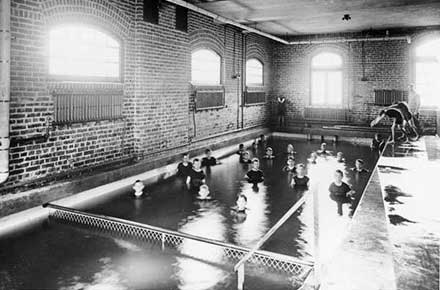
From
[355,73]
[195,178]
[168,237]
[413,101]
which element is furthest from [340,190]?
[355,73]

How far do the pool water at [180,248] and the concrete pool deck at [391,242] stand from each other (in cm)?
44

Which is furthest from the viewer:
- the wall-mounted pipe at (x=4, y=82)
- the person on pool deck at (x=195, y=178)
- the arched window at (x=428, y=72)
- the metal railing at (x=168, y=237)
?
the arched window at (x=428, y=72)

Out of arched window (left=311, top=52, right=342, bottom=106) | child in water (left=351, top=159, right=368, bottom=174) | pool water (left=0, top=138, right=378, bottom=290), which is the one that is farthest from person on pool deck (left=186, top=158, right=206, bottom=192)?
arched window (left=311, top=52, right=342, bottom=106)

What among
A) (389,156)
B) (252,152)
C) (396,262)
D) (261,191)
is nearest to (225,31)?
(252,152)

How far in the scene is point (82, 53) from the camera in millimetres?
Result: 7688

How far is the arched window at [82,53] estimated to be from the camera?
23.5 ft

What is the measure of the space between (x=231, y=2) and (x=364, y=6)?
10.6ft

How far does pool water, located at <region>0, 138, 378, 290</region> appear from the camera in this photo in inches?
157

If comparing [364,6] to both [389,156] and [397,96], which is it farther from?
[397,96]

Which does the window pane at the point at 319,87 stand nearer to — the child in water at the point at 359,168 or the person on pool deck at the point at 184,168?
the child in water at the point at 359,168

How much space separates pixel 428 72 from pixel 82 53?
13.0m

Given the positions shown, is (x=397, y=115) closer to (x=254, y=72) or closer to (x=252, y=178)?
(x=254, y=72)

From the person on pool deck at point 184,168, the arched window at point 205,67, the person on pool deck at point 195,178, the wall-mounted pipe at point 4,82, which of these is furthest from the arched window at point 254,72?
the wall-mounted pipe at point 4,82

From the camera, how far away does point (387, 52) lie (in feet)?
52.4
